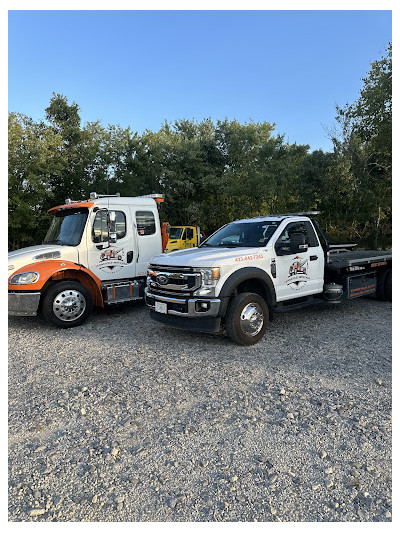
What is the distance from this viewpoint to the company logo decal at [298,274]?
20.0 feet

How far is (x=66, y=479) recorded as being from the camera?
8.53 feet

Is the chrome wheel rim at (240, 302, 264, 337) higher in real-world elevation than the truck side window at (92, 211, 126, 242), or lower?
lower

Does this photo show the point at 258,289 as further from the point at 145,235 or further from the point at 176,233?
the point at 176,233

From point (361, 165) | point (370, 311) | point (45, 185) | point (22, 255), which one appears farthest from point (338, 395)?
point (45, 185)

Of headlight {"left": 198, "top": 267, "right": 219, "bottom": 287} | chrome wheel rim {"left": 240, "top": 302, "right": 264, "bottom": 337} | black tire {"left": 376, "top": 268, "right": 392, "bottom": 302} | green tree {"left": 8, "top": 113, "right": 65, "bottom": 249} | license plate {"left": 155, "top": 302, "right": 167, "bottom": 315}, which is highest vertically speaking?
green tree {"left": 8, "top": 113, "right": 65, "bottom": 249}

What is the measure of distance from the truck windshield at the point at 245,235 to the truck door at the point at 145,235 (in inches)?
67.1

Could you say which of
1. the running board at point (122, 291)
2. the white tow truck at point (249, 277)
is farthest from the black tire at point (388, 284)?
the running board at point (122, 291)

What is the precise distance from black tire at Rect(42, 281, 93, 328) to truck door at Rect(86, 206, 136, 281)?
0.57 meters

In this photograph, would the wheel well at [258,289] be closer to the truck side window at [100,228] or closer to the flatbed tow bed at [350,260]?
the flatbed tow bed at [350,260]

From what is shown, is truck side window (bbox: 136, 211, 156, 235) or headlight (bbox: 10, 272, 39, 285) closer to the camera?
headlight (bbox: 10, 272, 39, 285)

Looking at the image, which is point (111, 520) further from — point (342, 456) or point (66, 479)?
point (342, 456)

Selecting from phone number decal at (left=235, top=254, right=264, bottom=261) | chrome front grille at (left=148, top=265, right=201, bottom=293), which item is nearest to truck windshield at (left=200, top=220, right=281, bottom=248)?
phone number decal at (left=235, top=254, right=264, bottom=261)

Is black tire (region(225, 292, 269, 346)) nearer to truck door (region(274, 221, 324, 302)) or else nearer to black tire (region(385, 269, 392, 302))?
truck door (region(274, 221, 324, 302))

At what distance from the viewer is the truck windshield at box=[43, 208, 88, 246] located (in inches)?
280
